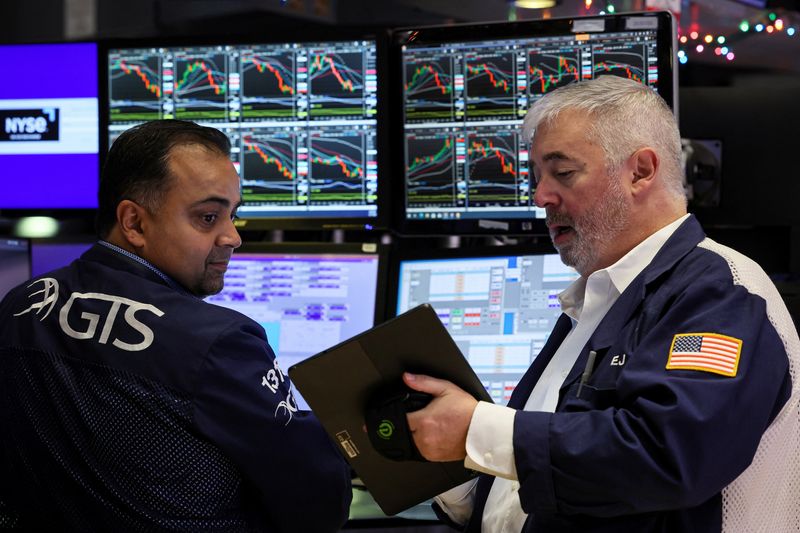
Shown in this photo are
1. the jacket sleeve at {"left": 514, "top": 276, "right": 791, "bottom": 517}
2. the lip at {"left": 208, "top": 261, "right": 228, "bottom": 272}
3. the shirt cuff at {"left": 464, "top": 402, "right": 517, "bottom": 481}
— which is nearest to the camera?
the jacket sleeve at {"left": 514, "top": 276, "right": 791, "bottom": 517}

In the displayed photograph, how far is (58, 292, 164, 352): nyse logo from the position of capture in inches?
65.1

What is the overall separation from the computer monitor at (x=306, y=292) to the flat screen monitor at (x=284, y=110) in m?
0.09

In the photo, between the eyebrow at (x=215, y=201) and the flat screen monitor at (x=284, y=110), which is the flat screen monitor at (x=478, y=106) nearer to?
the flat screen monitor at (x=284, y=110)

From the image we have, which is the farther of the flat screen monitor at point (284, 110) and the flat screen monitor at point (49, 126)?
the flat screen monitor at point (49, 126)

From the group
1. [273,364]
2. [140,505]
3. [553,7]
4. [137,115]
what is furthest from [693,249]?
[553,7]

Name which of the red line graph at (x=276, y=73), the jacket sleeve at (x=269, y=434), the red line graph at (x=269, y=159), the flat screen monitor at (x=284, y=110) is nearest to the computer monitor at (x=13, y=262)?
the flat screen monitor at (x=284, y=110)

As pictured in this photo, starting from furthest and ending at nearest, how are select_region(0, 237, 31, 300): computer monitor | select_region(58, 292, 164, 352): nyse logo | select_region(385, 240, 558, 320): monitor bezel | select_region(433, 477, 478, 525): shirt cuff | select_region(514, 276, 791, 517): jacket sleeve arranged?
select_region(0, 237, 31, 300): computer monitor, select_region(385, 240, 558, 320): monitor bezel, select_region(433, 477, 478, 525): shirt cuff, select_region(58, 292, 164, 352): nyse logo, select_region(514, 276, 791, 517): jacket sleeve

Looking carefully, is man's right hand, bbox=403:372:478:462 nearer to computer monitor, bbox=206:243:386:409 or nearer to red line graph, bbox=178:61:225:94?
computer monitor, bbox=206:243:386:409

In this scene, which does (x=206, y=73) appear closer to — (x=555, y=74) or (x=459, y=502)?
(x=555, y=74)

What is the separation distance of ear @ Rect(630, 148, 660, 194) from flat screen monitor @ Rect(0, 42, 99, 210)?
180 cm

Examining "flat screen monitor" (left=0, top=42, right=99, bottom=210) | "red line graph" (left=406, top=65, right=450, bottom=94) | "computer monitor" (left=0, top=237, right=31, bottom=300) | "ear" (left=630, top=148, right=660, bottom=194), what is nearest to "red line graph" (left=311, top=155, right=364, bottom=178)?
"red line graph" (left=406, top=65, right=450, bottom=94)

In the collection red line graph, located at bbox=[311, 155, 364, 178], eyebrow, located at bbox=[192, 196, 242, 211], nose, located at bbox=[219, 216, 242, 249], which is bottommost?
nose, located at bbox=[219, 216, 242, 249]

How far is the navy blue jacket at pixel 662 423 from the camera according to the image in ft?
4.71

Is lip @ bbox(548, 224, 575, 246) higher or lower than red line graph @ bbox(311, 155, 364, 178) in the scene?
lower
